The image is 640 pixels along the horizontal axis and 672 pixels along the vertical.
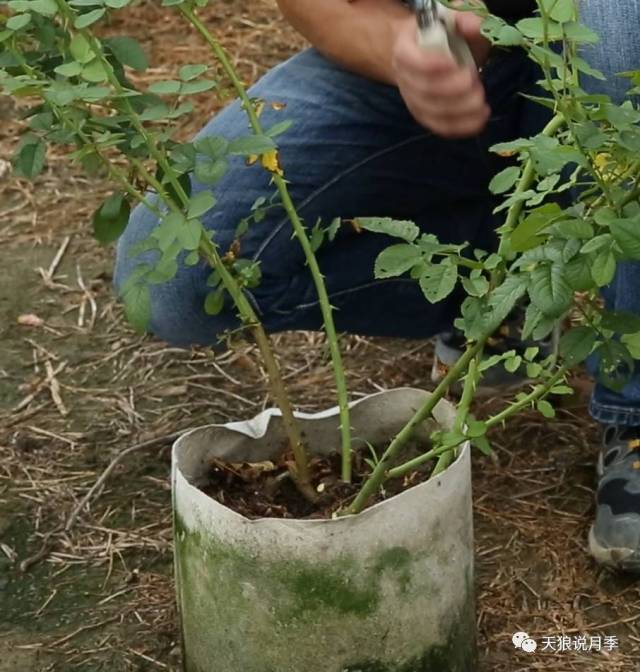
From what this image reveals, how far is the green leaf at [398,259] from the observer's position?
114 cm

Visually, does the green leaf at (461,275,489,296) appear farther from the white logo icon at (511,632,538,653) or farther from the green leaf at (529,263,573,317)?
the white logo icon at (511,632,538,653)

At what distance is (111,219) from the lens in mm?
1280

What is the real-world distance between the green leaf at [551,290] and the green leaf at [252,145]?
0.27 m

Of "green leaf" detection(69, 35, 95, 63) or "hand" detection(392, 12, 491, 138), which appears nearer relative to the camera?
"green leaf" detection(69, 35, 95, 63)

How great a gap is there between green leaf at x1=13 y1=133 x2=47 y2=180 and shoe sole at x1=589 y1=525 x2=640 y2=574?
795 millimetres

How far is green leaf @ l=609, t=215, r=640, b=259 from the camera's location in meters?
1.01

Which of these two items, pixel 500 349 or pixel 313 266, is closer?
pixel 313 266

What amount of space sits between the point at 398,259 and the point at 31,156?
1.14ft

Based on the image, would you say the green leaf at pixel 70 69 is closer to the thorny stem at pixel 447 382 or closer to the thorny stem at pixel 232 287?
the thorny stem at pixel 232 287

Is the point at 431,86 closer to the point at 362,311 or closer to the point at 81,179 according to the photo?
the point at 362,311

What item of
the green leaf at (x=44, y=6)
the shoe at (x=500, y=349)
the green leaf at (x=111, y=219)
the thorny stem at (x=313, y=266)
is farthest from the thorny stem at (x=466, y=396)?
the shoe at (x=500, y=349)

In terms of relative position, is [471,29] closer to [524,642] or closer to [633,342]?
[633,342]

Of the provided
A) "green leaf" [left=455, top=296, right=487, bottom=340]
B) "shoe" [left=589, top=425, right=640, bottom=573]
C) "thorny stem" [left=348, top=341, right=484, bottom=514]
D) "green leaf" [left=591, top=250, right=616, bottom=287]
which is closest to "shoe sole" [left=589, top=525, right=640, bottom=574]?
"shoe" [left=589, top=425, right=640, bottom=573]

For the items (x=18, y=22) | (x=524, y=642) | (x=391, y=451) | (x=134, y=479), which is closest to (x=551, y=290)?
(x=391, y=451)
